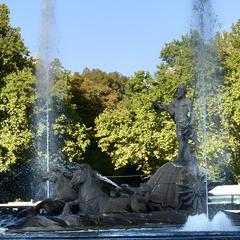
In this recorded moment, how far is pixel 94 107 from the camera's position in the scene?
55.0 m

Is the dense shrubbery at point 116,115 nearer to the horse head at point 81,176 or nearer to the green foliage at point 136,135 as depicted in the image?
the green foliage at point 136,135

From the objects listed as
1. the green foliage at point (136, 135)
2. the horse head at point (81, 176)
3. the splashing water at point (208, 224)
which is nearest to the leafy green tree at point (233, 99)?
the green foliage at point (136, 135)

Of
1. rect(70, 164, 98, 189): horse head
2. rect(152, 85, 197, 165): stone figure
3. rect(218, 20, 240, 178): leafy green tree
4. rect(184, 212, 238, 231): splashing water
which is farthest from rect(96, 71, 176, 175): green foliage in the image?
rect(184, 212, 238, 231): splashing water

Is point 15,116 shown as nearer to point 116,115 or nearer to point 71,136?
point 71,136

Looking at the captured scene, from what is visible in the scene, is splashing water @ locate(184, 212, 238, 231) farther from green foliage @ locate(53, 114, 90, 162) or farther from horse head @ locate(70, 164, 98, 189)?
green foliage @ locate(53, 114, 90, 162)

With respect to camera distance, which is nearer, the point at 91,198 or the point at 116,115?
the point at 91,198

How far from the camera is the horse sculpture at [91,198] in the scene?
63.2ft

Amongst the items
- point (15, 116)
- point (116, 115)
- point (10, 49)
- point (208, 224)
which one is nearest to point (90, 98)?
point (116, 115)

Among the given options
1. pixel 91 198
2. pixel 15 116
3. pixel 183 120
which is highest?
pixel 15 116

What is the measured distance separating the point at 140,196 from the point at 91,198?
4.48ft

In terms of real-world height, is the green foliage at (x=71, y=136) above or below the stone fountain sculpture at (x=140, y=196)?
above

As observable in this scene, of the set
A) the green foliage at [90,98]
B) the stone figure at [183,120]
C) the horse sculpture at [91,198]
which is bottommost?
the horse sculpture at [91,198]

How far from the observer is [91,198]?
63.7ft

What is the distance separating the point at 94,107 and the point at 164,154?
10.9 m
